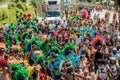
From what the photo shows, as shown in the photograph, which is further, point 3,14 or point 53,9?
point 53,9

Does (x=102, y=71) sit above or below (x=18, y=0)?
above

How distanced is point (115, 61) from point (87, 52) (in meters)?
2.53

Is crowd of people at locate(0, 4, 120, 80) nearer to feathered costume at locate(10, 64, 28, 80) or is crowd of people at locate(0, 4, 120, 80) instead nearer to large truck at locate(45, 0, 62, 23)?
feathered costume at locate(10, 64, 28, 80)

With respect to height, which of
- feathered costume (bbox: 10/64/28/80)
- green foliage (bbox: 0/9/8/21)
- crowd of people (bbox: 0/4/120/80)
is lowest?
green foliage (bbox: 0/9/8/21)

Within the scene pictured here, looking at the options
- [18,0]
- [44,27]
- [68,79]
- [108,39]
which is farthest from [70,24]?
[18,0]

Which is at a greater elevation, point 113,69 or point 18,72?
point 18,72

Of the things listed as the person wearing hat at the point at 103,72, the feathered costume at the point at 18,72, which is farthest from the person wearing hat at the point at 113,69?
the feathered costume at the point at 18,72

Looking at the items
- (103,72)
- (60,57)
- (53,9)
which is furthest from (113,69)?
(53,9)

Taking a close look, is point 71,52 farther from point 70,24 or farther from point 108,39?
point 70,24

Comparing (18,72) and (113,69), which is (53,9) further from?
(18,72)

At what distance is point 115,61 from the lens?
1195cm

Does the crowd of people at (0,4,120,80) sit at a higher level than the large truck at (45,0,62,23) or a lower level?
higher

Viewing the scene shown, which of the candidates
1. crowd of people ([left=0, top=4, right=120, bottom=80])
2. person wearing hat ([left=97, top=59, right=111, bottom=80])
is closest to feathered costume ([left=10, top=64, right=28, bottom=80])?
crowd of people ([left=0, top=4, right=120, bottom=80])

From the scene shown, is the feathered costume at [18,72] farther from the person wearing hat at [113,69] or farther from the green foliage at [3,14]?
the green foliage at [3,14]
